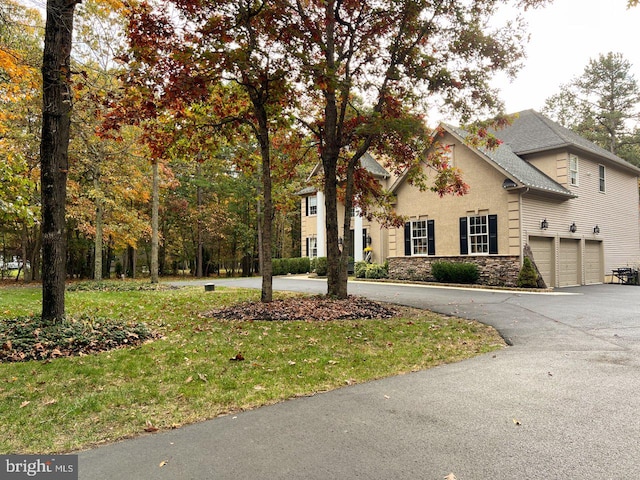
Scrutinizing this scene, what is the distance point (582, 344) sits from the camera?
20.9ft

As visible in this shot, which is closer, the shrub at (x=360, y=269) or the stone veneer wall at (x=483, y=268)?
the stone veneer wall at (x=483, y=268)

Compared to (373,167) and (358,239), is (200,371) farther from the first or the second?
(373,167)

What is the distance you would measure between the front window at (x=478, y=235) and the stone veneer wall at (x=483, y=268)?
40 cm

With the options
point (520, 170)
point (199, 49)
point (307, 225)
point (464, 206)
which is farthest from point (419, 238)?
point (199, 49)

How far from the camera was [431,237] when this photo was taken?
744 inches

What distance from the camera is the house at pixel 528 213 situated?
16422 millimetres

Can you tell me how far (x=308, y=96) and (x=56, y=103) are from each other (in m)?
6.73

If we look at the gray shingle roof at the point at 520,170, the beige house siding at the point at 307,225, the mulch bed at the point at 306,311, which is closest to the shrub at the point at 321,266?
the beige house siding at the point at 307,225

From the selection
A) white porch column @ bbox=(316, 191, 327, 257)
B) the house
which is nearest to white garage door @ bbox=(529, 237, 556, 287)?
the house

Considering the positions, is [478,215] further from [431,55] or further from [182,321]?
[182,321]

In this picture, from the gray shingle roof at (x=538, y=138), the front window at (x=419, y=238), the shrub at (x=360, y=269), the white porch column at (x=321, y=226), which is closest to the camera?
the gray shingle roof at (x=538, y=138)

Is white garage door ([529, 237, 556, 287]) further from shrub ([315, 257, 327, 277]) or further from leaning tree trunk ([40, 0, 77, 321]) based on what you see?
leaning tree trunk ([40, 0, 77, 321])

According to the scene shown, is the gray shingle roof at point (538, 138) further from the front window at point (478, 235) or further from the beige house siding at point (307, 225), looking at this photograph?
the beige house siding at point (307, 225)

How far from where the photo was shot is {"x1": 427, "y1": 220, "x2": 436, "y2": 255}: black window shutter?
61.8 ft
